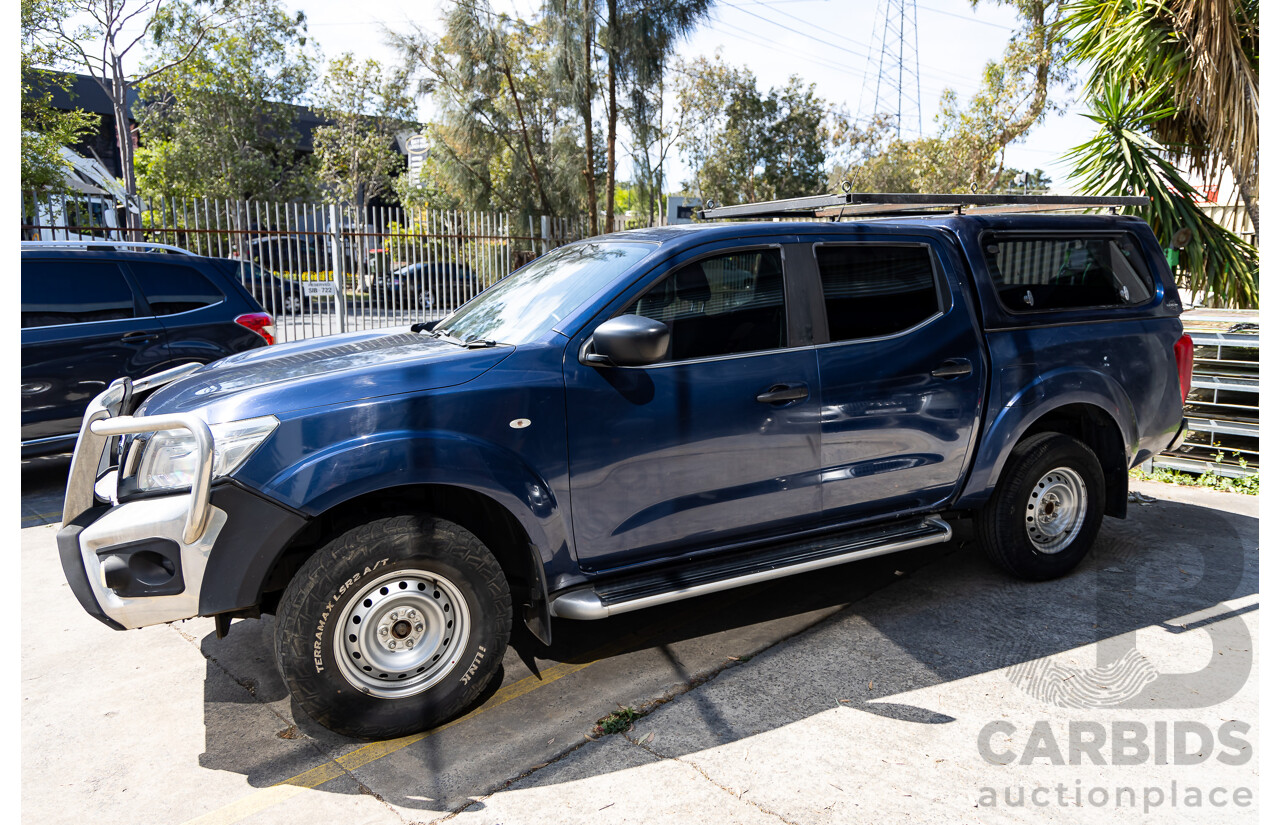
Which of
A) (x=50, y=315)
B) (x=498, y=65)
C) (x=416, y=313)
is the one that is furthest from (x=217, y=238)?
(x=498, y=65)

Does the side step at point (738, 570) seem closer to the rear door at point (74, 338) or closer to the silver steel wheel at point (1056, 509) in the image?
the silver steel wheel at point (1056, 509)

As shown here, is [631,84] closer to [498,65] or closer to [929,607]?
[498,65]

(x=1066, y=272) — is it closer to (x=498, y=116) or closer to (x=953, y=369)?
(x=953, y=369)

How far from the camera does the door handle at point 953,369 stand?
431 centimetres

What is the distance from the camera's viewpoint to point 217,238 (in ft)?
42.0

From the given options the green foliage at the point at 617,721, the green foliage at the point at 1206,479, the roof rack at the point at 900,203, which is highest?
the roof rack at the point at 900,203

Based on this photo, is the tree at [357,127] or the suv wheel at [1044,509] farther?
the tree at [357,127]

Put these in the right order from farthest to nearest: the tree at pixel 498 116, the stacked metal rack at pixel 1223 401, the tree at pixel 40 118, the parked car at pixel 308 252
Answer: the tree at pixel 498 116 → the tree at pixel 40 118 → the parked car at pixel 308 252 → the stacked metal rack at pixel 1223 401

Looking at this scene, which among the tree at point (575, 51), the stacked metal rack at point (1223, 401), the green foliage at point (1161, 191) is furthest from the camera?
the tree at point (575, 51)

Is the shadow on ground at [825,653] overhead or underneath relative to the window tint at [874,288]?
underneath

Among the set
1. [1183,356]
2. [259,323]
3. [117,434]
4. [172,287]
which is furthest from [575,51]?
[117,434]

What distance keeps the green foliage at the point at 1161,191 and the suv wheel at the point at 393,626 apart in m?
9.09

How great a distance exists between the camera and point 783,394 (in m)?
3.89

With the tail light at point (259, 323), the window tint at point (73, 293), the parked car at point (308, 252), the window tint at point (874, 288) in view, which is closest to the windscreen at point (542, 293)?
the window tint at point (874, 288)
